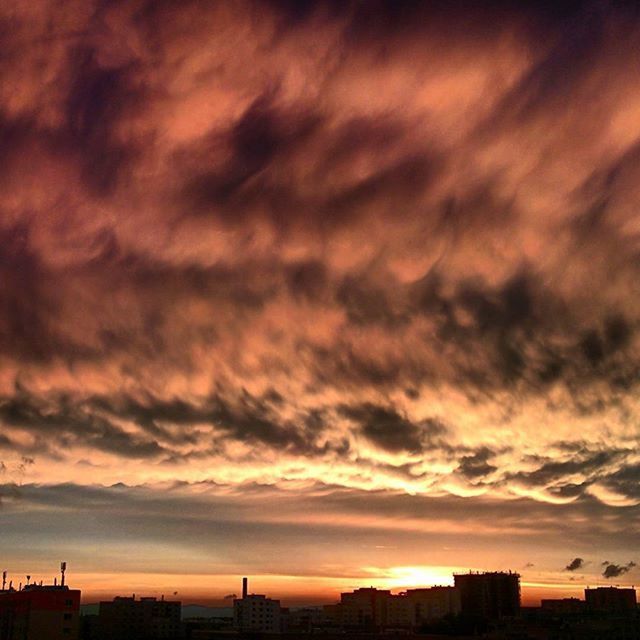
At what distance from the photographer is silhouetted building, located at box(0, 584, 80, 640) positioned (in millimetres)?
110938

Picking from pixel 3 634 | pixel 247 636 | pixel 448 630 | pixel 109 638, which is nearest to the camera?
pixel 3 634

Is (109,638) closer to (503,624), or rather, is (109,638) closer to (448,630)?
(448,630)

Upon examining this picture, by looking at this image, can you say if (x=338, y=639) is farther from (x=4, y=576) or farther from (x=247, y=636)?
(x=4, y=576)

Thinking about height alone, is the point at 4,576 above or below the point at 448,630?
above

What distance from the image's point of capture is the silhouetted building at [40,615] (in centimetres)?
11094

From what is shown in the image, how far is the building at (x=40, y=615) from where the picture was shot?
11094 centimetres

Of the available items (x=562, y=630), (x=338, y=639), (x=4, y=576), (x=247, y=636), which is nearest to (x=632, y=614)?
(x=562, y=630)

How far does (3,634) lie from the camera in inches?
4331

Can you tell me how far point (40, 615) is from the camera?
112625mm

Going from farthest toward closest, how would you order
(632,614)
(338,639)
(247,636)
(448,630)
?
1. (448,630)
2. (632,614)
3. (247,636)
4. (338,639)

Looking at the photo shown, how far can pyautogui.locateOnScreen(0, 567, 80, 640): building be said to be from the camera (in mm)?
110938

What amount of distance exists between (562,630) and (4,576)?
12669 cm

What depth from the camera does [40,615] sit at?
370 ft

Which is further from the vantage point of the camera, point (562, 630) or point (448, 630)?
point (448, 630)
